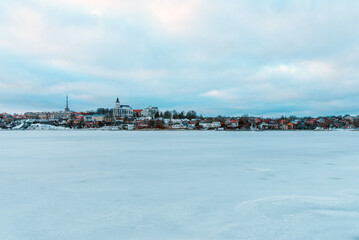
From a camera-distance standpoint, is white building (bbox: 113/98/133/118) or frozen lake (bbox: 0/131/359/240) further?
white building (bbox: 113/98/133/118)

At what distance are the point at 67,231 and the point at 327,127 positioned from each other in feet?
443

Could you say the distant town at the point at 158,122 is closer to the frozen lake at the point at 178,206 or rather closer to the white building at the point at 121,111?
the white building at the point at 121,111

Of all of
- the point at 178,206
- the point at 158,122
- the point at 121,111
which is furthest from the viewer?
the point at 121,111

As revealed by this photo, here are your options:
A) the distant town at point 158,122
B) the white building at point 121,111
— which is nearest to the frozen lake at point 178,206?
the distant town at point 158,122

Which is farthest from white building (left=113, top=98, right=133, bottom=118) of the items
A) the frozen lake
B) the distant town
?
the frozen lake

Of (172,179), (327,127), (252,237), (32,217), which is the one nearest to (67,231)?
(32,217)

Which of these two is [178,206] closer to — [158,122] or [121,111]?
[158,122]

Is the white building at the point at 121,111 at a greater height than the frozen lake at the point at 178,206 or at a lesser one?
greater

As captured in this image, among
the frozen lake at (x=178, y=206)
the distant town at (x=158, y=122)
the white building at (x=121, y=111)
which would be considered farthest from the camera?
the white building at (x=121, y=111)

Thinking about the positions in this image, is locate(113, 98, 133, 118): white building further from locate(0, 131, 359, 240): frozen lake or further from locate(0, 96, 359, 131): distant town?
locate(0, 131, 359, 240): frozen lake

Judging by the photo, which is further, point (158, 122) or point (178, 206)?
point (158, 122)

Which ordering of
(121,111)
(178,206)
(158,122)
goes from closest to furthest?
1. (178,206)
2. (158,122)
3. (121,111)

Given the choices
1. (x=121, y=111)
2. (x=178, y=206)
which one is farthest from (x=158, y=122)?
(x=178, y=206)

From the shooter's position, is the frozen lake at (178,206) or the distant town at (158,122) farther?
the distant town at (158,122)
